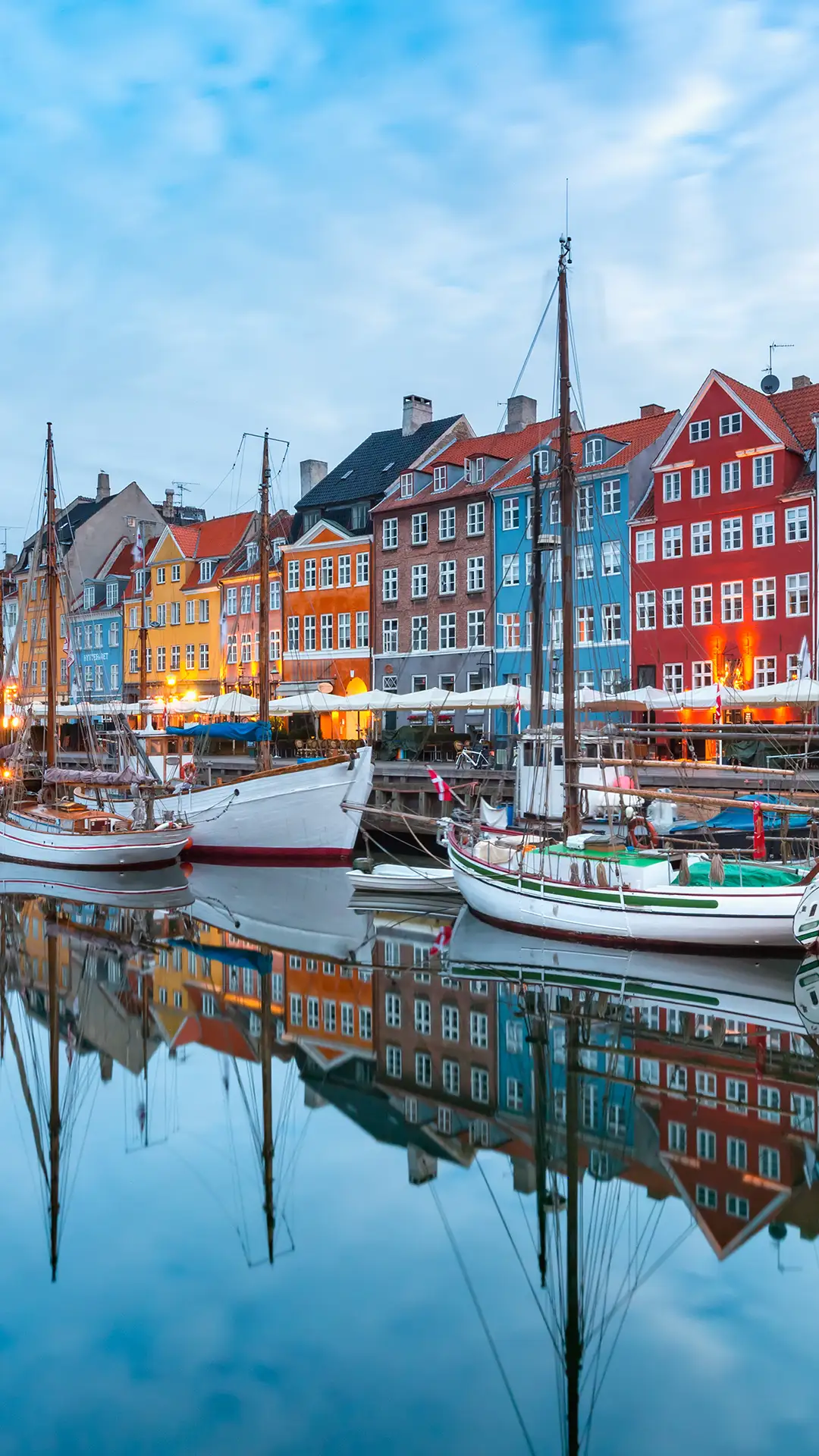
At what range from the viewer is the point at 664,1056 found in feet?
47.5

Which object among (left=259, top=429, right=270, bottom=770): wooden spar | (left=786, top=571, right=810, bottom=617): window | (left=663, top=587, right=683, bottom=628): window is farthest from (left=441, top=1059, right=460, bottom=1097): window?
(left=663, top=587, right=683, bottom=628): window

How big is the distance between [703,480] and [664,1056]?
3257 centimetres

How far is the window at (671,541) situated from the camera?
1735 inches

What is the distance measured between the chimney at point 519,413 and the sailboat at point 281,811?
20.8m

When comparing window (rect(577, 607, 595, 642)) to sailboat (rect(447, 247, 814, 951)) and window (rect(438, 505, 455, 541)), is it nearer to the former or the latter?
window (rect(438, 505, 455, 541))

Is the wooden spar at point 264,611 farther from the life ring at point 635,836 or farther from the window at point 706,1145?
the window at point 706,1145

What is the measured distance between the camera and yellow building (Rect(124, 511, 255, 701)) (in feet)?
211

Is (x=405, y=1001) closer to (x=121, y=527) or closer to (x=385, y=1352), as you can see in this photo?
(x=385, y=1352)

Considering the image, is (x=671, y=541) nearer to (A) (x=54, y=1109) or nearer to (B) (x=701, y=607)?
(B) (x=701, y=607)

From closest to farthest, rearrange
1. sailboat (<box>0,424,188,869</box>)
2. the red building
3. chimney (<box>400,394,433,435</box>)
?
1. sailboat (<box>0,424,188,869</box>)
2. the red building
3. chimney (<box>400,394,433,435</box>)

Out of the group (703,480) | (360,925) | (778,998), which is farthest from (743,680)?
(778,998)

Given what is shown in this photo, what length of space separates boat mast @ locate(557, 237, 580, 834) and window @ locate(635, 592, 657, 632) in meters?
21.0

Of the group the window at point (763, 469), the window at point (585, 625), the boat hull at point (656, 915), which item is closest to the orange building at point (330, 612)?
the window at point (585, 625)

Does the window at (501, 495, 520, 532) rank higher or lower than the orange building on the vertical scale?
higher
